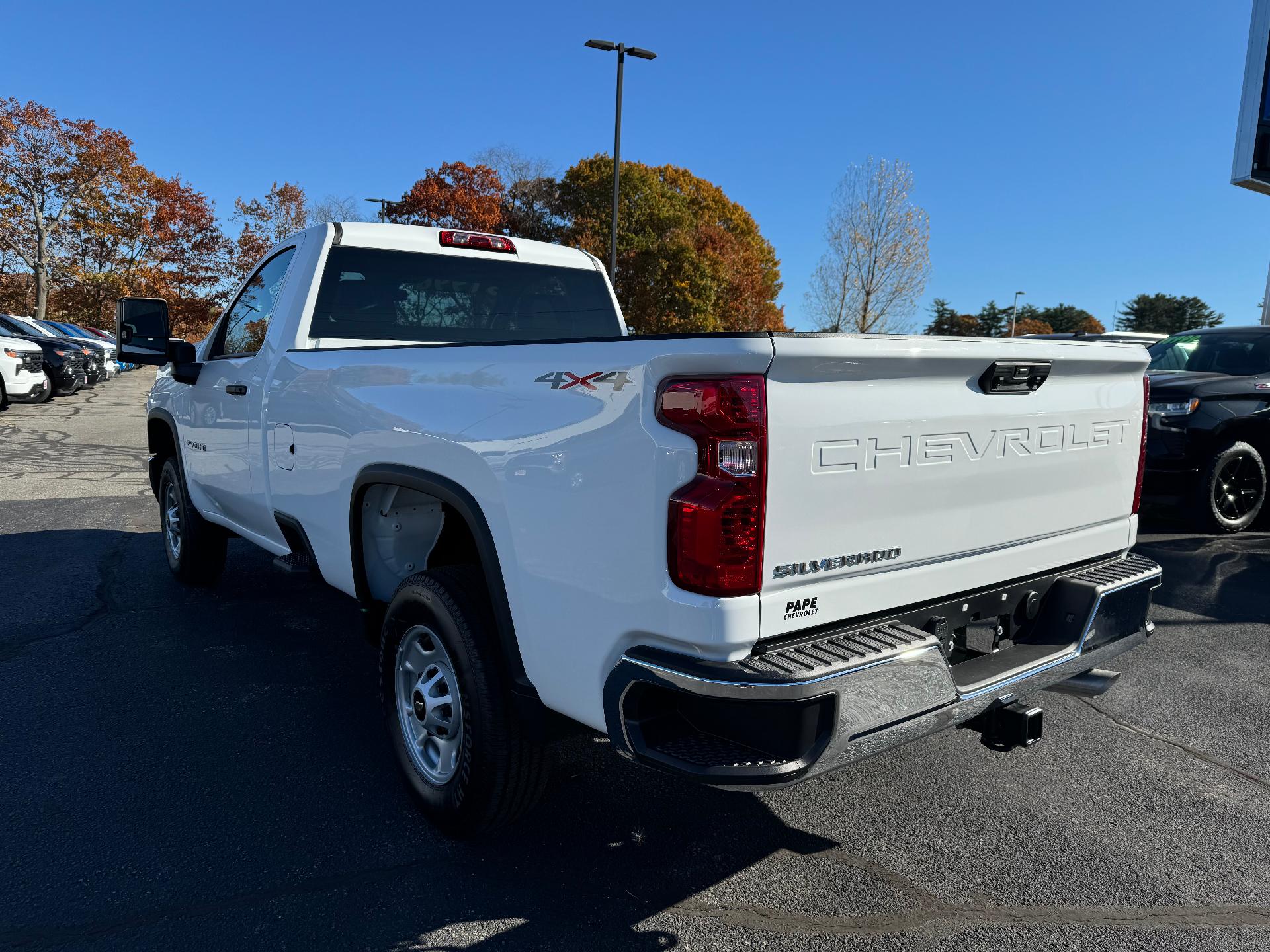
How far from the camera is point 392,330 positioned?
4398mm

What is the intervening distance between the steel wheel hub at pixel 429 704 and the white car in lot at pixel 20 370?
693 inches

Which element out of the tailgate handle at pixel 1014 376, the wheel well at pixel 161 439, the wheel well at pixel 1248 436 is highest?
the tailgate handle at pixel 1014 376

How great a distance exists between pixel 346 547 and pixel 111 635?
7.13ft

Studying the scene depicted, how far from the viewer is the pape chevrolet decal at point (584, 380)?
2.15 meters

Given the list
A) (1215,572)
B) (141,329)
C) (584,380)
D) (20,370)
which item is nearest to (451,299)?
(141,329)

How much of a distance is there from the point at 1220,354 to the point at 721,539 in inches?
336

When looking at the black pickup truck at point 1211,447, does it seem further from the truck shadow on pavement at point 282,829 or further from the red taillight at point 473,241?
the truck shadow on pavement at point 282,829

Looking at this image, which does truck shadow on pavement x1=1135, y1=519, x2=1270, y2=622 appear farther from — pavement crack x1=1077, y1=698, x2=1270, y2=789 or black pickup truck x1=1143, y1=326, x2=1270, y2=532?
pavement crack x1=1077, y1=698, x2=1270, y2=789

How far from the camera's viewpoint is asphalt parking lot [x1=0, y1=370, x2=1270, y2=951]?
8.17ft

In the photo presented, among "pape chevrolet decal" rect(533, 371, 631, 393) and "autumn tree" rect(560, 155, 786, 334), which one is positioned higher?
"autumn tree" rect(560, 155, 786, 334)

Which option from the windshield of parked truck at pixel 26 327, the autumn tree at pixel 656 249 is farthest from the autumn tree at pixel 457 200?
the windshield of parked truck at pixel 26 327

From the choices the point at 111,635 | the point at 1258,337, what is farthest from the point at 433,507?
the point at 1258,337

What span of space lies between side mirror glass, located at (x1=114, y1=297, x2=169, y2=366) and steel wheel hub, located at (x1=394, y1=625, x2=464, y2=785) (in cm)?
286

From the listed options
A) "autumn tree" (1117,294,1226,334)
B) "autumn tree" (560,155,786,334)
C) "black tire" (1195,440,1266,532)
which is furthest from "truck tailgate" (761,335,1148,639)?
"autumn tree" (1117,294,1226,334)
